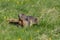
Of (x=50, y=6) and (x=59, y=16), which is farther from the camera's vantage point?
(x=50, y=6)

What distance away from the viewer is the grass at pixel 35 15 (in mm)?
5629

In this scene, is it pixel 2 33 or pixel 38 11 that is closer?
pixel 2 33

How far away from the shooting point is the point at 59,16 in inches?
261

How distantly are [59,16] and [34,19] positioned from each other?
2.38 feet

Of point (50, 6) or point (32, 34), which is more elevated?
point (50, 6)

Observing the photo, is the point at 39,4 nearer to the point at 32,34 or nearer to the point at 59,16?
the point at 59,16

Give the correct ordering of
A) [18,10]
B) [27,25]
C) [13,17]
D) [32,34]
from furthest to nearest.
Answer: [18,10]
[13,17]
[27,25]
[32,34]

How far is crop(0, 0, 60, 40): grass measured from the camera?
5.63m

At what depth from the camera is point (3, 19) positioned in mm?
6301

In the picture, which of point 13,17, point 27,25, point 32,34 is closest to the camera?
point 32,34

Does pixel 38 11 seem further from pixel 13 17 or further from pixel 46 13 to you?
pixel 13 17

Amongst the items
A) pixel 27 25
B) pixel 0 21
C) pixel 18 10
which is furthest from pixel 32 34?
pixel 18 10

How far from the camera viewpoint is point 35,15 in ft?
21.8

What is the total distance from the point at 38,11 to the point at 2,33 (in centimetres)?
148
